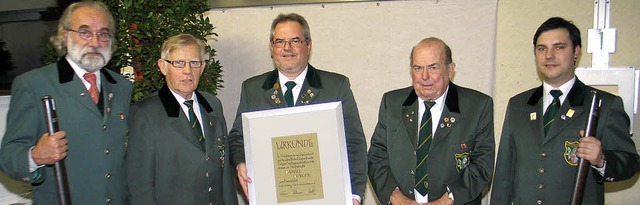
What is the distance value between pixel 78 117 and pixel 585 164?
242cm

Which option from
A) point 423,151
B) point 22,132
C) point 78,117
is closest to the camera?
point 22,132

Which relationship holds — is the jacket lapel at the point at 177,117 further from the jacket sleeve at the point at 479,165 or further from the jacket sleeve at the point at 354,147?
the jacket sleeve at the point at 479,165

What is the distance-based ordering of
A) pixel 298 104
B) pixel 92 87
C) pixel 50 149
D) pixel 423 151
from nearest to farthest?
pixel 50 149 < pixel 92 87 < pixel 423 151 < pixel 298 104

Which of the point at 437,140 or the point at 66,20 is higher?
the point at 66,20

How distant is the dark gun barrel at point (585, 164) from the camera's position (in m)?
2.66

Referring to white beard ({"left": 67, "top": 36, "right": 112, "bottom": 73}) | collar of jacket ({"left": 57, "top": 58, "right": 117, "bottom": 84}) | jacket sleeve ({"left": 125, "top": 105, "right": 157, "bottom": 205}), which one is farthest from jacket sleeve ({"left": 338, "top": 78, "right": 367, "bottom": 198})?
collar of jacket ({"left": 57, "top": 58, "right": 117, "bottom": 84})

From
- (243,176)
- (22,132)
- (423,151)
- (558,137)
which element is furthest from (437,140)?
(22,132)

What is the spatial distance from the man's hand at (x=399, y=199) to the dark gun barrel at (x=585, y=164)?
2.51 feet

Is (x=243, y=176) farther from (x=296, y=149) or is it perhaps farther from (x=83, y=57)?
(x=83, y=57)

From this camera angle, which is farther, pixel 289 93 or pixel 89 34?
pixel 289 93

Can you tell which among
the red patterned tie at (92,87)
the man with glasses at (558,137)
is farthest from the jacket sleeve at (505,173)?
→ the red patterned tie at (92,87)

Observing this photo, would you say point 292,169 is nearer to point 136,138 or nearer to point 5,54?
point 136,138

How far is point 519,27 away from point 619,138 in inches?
68.8

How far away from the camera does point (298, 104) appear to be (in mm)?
3258
